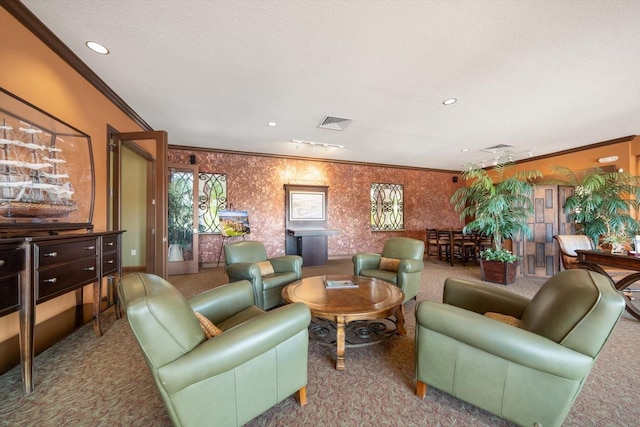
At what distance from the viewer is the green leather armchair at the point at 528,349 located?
1150 mm

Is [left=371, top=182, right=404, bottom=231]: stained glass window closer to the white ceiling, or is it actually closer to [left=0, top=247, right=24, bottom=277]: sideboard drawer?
the white ceiling

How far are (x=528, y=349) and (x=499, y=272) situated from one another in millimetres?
3892

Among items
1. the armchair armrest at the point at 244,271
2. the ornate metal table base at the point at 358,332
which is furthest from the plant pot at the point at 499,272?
the armchair armrest at the point at 244,271

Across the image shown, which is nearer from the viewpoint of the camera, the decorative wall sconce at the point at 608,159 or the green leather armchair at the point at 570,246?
the green leather armchair at the point at 570,246

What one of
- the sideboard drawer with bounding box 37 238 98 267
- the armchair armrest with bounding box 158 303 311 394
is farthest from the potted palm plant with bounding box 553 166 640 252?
the sideboard drawer with bounding box 37 238 98 267

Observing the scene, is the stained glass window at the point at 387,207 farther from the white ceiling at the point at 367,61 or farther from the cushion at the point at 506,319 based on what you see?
the cushion at the point at 506,319

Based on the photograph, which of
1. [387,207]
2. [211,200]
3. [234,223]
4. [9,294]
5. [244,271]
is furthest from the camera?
[387,207]

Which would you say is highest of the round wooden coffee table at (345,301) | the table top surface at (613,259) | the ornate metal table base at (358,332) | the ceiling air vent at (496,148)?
the ceiling air vent at (496,148)

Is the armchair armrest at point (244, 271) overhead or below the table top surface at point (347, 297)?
overhead

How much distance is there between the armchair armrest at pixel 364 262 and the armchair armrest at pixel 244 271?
1.36 meters

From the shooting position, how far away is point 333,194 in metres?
6.88

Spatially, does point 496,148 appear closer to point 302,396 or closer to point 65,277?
point 302,396

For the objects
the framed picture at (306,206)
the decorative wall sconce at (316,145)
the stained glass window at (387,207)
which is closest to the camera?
the decorative wall sconce at (316,145)

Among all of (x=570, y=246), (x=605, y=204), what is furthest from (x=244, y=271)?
(x=605, y=204)
